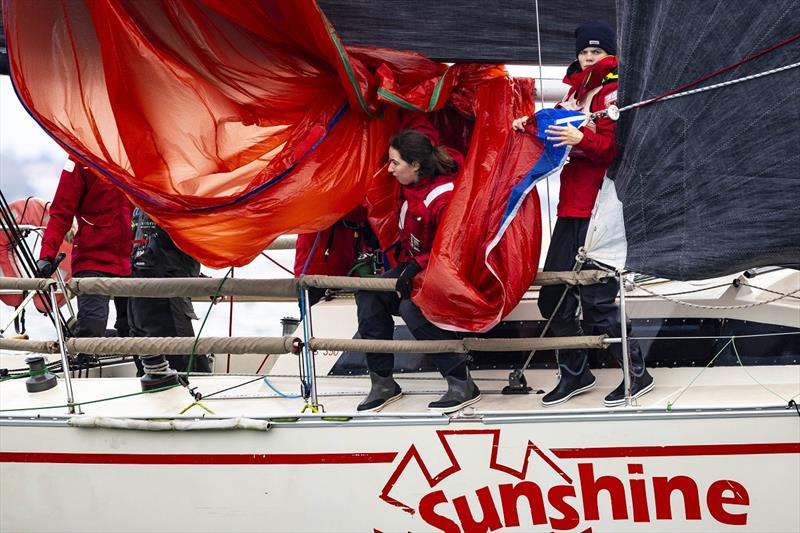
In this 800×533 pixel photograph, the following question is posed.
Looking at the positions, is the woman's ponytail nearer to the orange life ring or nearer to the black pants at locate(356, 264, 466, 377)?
the black pants at locate(356, 264, 466, 377)

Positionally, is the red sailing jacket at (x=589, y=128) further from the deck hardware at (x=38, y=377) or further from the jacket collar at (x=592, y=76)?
the deck hardware at (x=38, y=377)

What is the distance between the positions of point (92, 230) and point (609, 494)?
3.08m

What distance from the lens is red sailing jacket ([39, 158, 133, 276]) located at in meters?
4.21

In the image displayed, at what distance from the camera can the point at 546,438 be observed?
9.66 feet

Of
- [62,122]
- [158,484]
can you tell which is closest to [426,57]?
[62,122]

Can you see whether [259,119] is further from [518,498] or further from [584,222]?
[518,498]

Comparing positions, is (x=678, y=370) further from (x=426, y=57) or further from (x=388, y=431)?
(x=426, y=57)

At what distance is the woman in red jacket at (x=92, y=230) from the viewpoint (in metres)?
4.20

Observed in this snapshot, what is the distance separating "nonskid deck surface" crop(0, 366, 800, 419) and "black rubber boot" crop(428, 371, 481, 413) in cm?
5

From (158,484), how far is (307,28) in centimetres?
203

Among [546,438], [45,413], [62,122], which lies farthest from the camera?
[62,122]

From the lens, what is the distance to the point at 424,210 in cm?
326

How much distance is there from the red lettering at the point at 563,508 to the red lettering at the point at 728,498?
0.50 metres

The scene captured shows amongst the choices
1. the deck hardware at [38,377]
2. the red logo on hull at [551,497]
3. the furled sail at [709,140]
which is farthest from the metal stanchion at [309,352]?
the deck hardware at [38,377]
